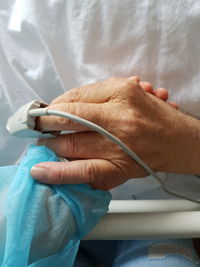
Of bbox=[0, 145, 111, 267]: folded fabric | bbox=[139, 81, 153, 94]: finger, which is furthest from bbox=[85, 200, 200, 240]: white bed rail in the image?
bbox=[139, 81, 153, 94]: finger

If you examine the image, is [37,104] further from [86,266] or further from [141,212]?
[86,266]

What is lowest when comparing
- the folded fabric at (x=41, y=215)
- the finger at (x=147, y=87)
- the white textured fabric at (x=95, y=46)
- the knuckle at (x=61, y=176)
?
the folded fabric at (x=41, y=215)

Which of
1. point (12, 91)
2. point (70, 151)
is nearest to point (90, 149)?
point (70, 151)

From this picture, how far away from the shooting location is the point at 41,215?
0.43 m

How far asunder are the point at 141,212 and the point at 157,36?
12.7 inches

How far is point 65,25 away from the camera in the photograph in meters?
0.60

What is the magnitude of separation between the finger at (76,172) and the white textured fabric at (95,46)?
0.21m

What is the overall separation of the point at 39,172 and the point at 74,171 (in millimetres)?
51

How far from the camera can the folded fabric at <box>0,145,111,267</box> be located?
42cm

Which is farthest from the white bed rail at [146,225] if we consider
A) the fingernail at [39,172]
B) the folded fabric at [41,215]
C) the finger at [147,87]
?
the finger at [147,87]

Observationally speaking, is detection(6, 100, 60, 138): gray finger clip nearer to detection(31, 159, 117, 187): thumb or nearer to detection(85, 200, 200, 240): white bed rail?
detection(31, 159, 117, 187): thumb

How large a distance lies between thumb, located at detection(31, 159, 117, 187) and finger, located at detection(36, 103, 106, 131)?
2.2 inches

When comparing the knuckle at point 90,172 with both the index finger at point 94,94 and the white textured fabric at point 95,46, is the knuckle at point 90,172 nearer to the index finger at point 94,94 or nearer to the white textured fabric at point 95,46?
the index finger at point 94,94

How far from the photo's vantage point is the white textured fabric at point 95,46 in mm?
572
